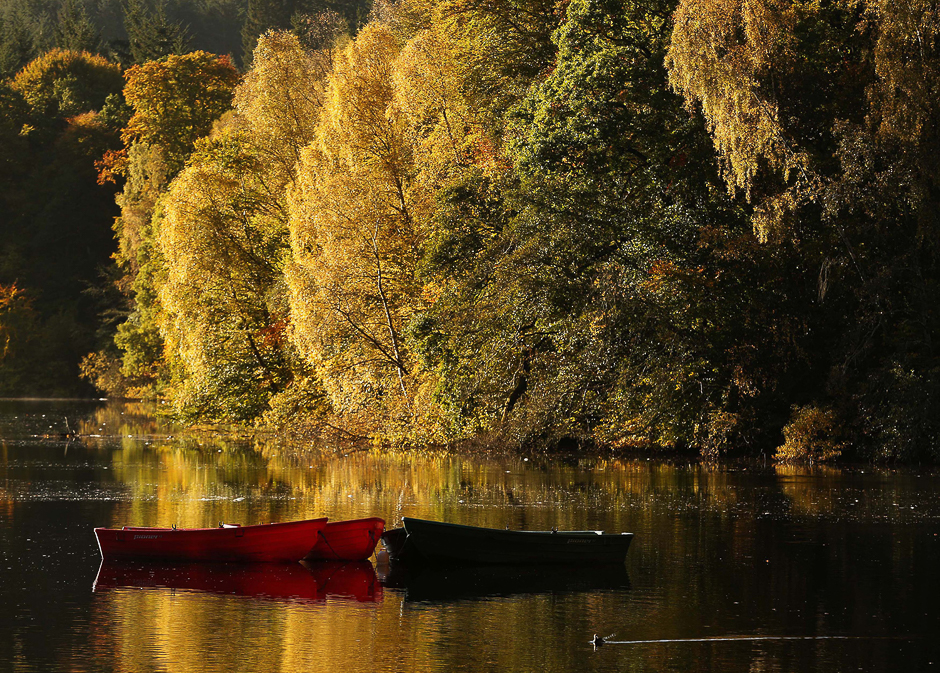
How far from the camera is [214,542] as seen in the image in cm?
1877

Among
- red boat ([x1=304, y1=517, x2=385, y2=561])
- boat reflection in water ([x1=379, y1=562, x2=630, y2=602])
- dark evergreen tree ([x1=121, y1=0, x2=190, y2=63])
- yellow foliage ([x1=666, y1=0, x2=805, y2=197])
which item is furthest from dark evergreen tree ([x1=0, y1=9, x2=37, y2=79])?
boat reflection in water ([x1=379, y1=562, x2=630, y2=602])

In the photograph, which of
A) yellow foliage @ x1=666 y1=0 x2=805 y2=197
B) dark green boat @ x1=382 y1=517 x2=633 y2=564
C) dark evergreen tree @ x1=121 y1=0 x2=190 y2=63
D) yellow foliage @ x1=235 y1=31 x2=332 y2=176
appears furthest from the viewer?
dark evergreen tree @ x1=121 y1=0 x2=190 y2=63

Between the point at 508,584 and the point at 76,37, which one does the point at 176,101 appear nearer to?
the point at 76,37

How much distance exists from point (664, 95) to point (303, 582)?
2145 cm

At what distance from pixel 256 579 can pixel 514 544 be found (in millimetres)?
4021

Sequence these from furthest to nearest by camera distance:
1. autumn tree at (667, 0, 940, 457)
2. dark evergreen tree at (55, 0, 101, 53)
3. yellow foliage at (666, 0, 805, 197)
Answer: dark evergreen tree at (55, 0, 101, 53) → autumn tree at (667, 0, 940, 457) → yellow foliage at (666, 0, 805, 197)

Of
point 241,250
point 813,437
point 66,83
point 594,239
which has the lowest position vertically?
point 813,437

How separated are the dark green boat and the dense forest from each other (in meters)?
15.0

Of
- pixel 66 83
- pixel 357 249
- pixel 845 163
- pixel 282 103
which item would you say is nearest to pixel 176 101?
pixel 66 83

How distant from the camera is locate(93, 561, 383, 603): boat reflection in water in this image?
16.8m

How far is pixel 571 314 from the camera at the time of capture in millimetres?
34406

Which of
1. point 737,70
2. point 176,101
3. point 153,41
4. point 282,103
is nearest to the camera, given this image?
point 737,70

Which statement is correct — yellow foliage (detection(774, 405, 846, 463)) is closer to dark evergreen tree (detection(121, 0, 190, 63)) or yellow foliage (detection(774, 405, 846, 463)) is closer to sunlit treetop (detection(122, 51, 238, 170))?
sunlit treetop (detection(122, 51, 238, 170))

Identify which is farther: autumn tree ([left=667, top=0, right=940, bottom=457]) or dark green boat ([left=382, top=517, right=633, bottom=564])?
autumn tree ([left=667, top=0, right=940, bottom=457])
